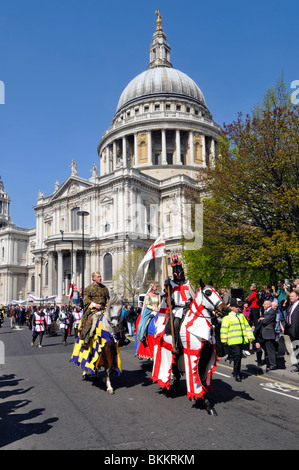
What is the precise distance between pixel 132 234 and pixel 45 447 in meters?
44.6

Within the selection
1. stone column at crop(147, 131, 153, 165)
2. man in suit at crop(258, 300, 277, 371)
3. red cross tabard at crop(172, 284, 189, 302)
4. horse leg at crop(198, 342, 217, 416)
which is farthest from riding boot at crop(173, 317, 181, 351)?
stone column at crop(147, 131, 153, 165)

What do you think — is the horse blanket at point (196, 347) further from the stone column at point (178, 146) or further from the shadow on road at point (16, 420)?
the stone column at point (178, 146)

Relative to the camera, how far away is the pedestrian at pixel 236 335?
945 centimetres

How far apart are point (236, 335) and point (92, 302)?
378 cm

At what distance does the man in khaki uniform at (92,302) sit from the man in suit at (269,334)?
15.5ft

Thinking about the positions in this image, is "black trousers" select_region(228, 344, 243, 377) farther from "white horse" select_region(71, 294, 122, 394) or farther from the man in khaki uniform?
the man in khaki uniform

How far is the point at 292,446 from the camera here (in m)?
4.91

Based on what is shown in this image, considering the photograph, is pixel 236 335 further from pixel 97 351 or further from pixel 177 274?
pixel 97 351

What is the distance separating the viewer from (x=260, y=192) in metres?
19.3

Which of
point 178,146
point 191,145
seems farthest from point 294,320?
point 191,145

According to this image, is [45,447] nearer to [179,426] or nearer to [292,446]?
[179,426]

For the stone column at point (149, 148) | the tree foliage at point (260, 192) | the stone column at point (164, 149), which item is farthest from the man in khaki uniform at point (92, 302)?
the stone column at point (149, 148)
